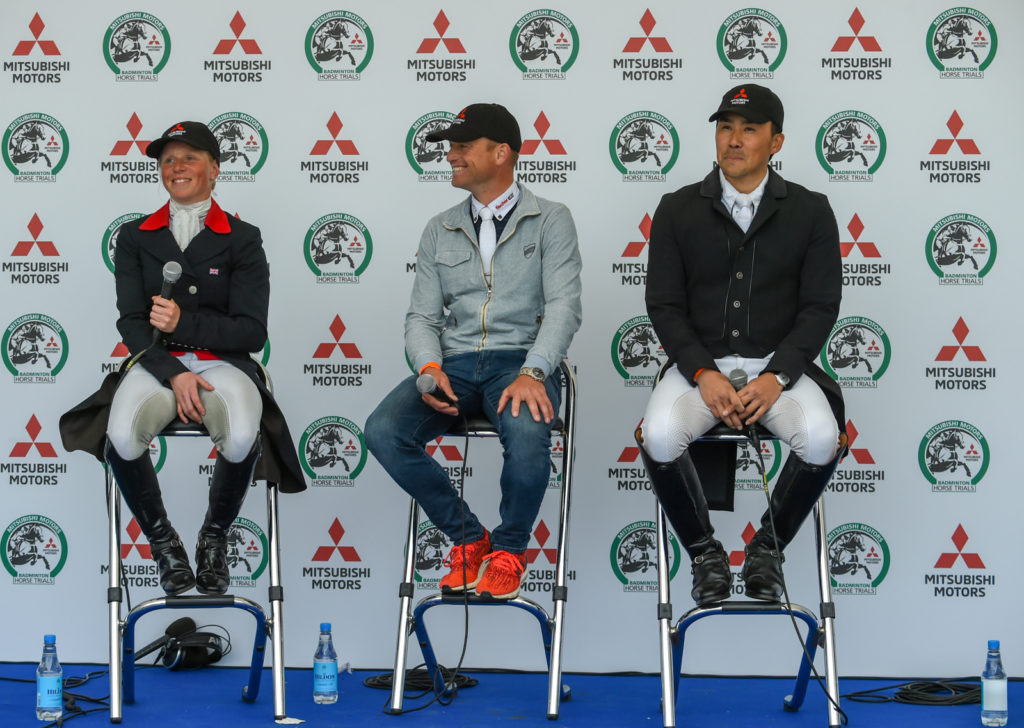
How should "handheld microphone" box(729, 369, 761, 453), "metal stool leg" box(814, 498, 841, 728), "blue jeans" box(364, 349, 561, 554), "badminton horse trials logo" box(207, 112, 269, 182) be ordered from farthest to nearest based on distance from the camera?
"badminton horse trials logo" box(207, 112, 269, 182)
"blue jeans" box(364, 349, 561, 554)
"handheld microphone" box(729, 369, 761, 453)
"metal stool leg" box(814, 498, 841, 728)

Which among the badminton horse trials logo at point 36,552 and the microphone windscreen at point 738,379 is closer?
the microphone windscreen at point 738,379

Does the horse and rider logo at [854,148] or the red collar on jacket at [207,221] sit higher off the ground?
the horse and rider logo at [854,148]

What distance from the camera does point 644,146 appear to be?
14.0 feet

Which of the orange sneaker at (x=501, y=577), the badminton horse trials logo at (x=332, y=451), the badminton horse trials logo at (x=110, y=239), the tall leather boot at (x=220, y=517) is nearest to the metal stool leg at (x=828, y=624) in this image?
the orange sneaker at (x=501, y=577)

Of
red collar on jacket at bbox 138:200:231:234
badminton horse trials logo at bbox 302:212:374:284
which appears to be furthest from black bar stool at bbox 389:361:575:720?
badminton horse trials logo at bbox 302:212:374:284

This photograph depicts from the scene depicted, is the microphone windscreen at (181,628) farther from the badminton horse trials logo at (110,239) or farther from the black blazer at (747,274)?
the black blazer at (747,274)

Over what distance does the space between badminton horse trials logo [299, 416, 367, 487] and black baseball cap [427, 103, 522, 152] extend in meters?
1.20

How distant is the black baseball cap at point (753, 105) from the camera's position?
342 centimetres

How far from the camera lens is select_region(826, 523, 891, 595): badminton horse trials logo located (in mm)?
4152

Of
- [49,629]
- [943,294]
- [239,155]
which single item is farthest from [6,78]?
[943,294]

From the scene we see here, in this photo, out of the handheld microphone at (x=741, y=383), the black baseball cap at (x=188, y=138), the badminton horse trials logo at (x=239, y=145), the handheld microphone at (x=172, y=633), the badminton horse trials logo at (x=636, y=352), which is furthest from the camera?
the badminton horse trials logo at (x=239, y=145)

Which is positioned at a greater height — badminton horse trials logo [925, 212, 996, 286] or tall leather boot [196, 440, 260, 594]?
badminton horse trials logo [925, 212, 996, 286]

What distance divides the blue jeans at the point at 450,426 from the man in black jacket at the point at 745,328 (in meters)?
A: 0.33

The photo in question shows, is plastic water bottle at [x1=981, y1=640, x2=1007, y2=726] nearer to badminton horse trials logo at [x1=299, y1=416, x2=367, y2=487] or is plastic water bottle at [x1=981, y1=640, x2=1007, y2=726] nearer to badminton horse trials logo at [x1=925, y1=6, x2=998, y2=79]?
badminton horse trials logo at [x1=925, y1=6, x2=998, y2=79]
